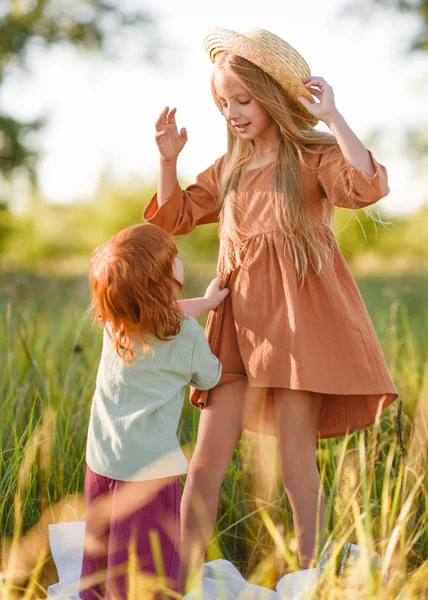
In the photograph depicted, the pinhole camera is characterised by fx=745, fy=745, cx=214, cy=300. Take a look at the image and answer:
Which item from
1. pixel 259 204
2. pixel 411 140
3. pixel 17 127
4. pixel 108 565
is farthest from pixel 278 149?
pixel 411 140

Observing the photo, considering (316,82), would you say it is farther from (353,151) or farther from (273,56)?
(353,151)

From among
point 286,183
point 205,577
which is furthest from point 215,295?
point 205,577

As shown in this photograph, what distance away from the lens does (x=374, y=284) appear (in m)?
8.04

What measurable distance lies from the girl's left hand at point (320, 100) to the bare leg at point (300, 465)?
80 cm

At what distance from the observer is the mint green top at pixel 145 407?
1.92 meters

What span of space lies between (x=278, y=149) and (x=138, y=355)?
2.62 ft

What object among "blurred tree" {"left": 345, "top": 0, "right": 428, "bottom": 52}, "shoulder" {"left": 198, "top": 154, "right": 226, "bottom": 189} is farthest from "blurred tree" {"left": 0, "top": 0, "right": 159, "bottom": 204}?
"shoulder" {"left": 198, "top": 154, "right": 226, "bottom": 189}

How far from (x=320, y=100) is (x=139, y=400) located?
3.32 ft

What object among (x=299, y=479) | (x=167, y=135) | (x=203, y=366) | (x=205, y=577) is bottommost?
(x=205, y=577)

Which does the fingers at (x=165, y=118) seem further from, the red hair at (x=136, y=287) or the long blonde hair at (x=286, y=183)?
the red hair at (x=136, y=287)

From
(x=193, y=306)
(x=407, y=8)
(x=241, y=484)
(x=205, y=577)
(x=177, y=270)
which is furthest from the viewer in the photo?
(x=407, y=8)

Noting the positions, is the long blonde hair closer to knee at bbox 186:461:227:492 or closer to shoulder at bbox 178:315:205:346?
shoulder at bbox 178:315:205:346

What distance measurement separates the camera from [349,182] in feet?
6.73

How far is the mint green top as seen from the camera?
75.7 inches
